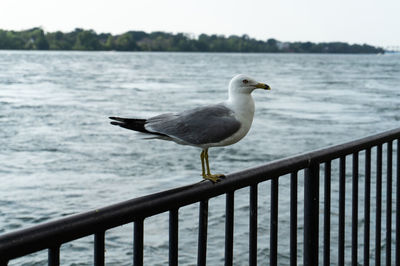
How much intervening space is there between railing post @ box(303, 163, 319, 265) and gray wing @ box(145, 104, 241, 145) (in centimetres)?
36

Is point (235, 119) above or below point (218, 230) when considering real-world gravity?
above

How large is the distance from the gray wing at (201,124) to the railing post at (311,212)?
0.36 metres

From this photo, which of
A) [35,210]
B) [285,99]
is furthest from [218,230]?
[285,99]

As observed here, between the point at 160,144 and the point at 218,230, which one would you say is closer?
the point at 218,230

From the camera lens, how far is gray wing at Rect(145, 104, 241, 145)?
2270mm

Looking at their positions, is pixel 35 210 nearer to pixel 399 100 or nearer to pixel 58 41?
pixel 399 100

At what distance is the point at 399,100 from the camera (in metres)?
35.9

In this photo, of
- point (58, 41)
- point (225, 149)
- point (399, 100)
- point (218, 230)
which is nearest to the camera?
point (218, 230)

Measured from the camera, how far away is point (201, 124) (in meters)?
2.33

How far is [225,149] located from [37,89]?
27.8 metres

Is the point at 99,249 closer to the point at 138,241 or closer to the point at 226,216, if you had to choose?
the point at 138,241

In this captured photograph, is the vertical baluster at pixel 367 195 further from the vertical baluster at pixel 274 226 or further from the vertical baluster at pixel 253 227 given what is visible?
the vertical baluster at pixel 253 227

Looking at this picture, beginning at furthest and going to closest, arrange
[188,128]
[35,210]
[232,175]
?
[35,210]
[188,128]
[232,175]

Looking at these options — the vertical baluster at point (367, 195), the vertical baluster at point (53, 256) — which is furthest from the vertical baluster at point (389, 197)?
the vertical baluster at point (53, 256)
